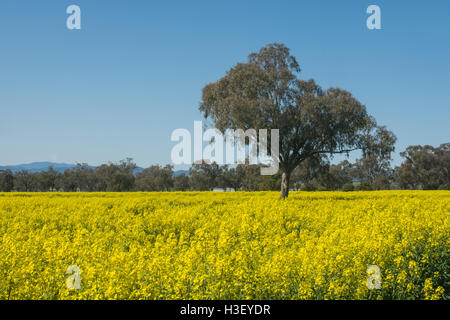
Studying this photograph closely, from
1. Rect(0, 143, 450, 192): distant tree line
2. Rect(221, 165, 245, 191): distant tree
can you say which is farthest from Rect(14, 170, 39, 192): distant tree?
Rect(221, 165, 245, 191): distant tree

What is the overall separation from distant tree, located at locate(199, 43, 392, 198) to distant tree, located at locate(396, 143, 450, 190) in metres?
61.4

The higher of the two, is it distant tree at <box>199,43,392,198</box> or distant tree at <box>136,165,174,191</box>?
distant tree at <box>199,43,392,198</box>

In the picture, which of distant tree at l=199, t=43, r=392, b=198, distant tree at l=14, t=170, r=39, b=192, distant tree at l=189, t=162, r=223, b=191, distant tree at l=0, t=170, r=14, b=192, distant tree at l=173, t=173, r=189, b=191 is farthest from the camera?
distant tree at l=173, t=173, r=189, b=191

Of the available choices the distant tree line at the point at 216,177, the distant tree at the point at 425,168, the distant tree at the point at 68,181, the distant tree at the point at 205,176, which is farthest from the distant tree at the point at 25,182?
the distant tree at the point at 425,168

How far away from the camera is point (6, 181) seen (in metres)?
101

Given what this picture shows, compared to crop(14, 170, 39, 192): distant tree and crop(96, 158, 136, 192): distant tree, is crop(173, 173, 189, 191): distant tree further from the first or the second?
crop(14, 170, 39, 192): distant tree

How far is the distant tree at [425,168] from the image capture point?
Answer: 8469 centimetres

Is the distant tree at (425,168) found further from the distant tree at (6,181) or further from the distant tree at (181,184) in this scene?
the distant tree at (6,181)

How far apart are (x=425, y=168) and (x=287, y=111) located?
225ft

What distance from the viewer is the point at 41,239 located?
898 centimetres

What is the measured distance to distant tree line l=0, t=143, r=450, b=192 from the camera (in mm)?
86312

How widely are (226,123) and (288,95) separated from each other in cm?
581

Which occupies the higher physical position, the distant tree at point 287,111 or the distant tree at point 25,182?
the distant tree at point 287,111
